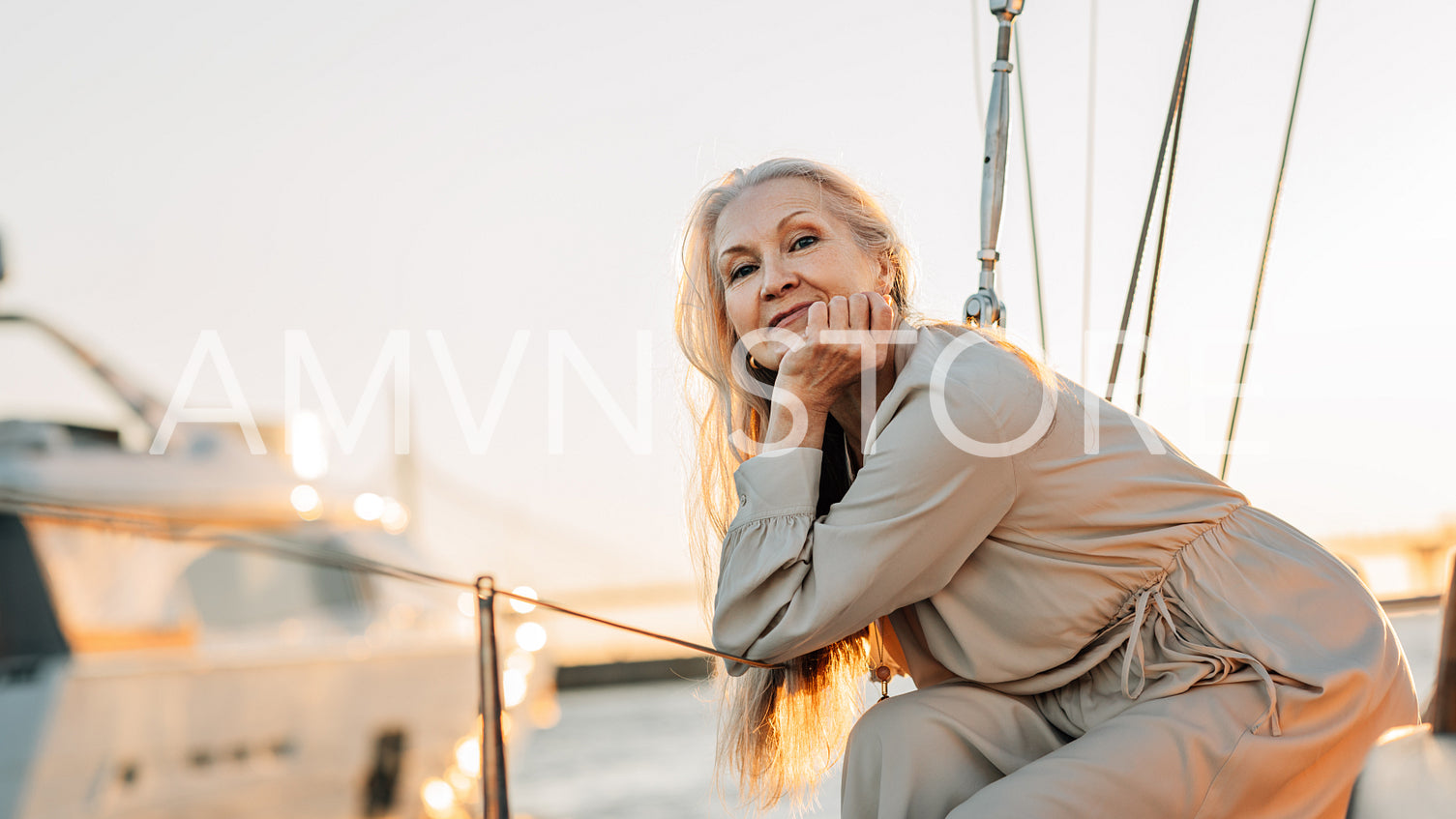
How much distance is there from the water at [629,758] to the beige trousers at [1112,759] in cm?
763

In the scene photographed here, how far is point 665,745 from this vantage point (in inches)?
1011

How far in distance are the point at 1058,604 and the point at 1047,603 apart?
0.01 metres

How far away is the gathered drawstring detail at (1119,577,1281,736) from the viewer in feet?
3.97

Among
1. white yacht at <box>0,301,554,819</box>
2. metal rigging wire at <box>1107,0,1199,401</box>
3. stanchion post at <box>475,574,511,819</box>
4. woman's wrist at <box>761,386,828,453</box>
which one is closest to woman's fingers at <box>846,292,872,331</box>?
woman's wrist at <box>761,386,828,453</box>

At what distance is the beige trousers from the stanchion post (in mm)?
402

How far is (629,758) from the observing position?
23953 millimetres

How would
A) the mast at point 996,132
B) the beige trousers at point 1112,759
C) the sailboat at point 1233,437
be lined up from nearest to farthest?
the sailboat at point 1233,437
the beige trousers at point 1112,759
the mast at point 996,132

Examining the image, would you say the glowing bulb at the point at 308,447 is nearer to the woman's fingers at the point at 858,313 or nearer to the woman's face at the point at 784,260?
the woman's face at the point at 784,260

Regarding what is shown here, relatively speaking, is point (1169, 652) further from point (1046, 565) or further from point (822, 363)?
point (822, 363)

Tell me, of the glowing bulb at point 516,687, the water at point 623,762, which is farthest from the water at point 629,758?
the glowing bulb at point 516,687

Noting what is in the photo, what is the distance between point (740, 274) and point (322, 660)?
19.3 ft

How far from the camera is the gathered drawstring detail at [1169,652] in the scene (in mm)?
1211

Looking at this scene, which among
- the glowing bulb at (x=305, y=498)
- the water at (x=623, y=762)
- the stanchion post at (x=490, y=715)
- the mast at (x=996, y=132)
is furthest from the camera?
the water at (x=623, y=762)

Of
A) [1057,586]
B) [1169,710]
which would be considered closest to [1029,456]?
[1057,586]
